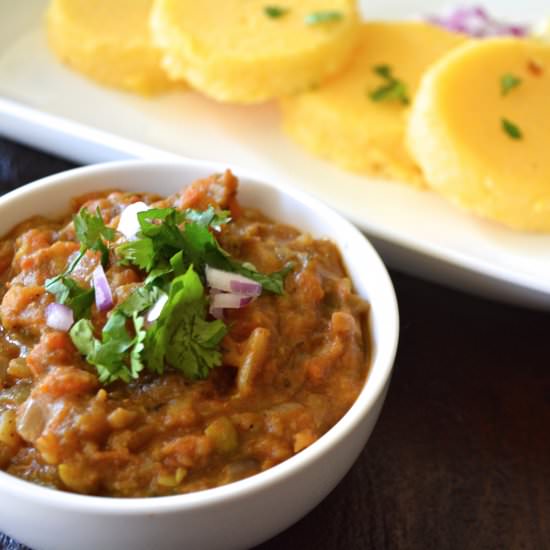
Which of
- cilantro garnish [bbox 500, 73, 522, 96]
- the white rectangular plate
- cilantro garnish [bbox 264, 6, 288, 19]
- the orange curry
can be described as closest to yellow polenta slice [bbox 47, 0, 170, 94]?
the white rectangular plate

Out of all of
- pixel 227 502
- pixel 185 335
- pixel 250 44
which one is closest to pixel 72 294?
pixel 185 335

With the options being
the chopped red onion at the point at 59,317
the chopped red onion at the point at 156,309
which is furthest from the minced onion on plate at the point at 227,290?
the chopped red onion at the point at 59,317

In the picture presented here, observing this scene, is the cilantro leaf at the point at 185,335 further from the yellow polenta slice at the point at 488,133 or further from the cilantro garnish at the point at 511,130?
the cilantro garnish at the point at 511,130

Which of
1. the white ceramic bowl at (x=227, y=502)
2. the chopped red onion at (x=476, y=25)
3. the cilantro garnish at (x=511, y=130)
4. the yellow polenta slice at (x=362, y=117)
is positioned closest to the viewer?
the white ceramic bowl at (x=227, y=502)

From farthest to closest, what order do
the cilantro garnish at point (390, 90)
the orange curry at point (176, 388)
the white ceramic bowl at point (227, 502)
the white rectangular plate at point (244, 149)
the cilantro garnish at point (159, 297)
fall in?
the cilantro garnish at point (390, 90), the white rectangular plate at point (244, 149), the cilantro garnish at point (159, 297), the orange curry at point (176, 388), the white ceramic bowl at point (227, 502)

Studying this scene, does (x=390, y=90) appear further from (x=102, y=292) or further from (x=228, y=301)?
(x=102, y=292)

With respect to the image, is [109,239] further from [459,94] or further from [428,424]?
[459,94]
